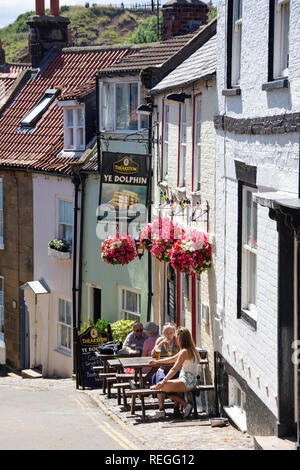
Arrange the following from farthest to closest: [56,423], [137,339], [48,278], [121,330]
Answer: [48,278] → [121,330] → [137,339] → [56,423]

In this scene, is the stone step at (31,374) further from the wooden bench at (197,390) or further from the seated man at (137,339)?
the wooden bench at (197,390)

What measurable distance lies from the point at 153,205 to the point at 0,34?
10400cm

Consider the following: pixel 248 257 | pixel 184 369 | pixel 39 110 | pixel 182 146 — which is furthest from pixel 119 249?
pixel 39 110

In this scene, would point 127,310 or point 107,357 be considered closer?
point 107,357

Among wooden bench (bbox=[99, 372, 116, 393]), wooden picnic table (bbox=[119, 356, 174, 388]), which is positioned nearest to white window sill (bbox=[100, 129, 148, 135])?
wooden bench (bbox=[99, 372, 116, 393])

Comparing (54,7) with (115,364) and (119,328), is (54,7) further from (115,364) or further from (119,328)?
(115,364)

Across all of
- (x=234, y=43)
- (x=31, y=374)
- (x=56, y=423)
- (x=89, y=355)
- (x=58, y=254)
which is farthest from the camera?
(x=31, y=374)

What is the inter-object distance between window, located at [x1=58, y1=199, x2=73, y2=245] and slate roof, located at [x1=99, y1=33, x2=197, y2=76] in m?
3.96

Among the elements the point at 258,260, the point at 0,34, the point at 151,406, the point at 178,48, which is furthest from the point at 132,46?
the point at 0,34

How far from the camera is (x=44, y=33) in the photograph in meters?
29.5

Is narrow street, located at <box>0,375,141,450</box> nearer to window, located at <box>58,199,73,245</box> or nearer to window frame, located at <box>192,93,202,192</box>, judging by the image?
window frame, located at <box>192,93,202,192</box>

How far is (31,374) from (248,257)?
13325 millimetres

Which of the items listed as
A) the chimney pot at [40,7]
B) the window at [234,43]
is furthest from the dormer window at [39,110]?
the window at [234,43]

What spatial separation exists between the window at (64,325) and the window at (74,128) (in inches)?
164
